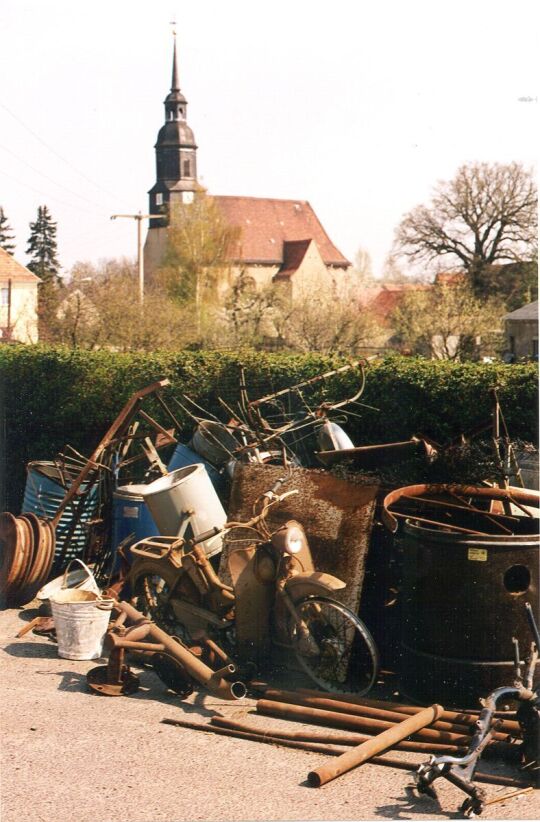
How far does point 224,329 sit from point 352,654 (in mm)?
19485

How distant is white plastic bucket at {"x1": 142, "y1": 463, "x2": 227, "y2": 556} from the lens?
7.11m

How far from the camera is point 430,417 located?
27.1ft

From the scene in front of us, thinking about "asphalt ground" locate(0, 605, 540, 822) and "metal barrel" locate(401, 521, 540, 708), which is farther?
"metal barrel" locate(401, 521, 540, 708)

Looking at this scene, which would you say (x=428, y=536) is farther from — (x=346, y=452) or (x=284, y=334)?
(x=284, y=334)

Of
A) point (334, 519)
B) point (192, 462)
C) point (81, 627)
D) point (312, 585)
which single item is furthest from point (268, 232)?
point (312, 585)

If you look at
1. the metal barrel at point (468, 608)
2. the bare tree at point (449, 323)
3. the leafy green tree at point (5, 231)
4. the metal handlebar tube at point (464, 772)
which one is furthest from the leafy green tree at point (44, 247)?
the bare tree at point (449, 323)

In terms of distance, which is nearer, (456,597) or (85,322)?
(456,597)

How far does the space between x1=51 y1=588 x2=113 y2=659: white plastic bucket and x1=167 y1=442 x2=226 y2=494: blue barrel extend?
1.99m

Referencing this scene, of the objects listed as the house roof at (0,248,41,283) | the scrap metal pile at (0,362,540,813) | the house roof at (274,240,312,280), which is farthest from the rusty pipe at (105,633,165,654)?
the house roof at (274,240,312,280)

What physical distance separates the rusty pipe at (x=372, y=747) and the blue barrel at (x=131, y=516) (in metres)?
3.44

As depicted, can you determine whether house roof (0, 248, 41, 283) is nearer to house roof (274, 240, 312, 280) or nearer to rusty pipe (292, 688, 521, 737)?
house roof (274, 240, 312, 280)

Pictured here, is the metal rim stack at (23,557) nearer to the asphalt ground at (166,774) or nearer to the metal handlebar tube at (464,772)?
the asphalt ground at (166,774)

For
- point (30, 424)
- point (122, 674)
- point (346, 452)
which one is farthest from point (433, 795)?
point (30, 424)

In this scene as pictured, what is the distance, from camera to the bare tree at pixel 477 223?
50.0 ft
